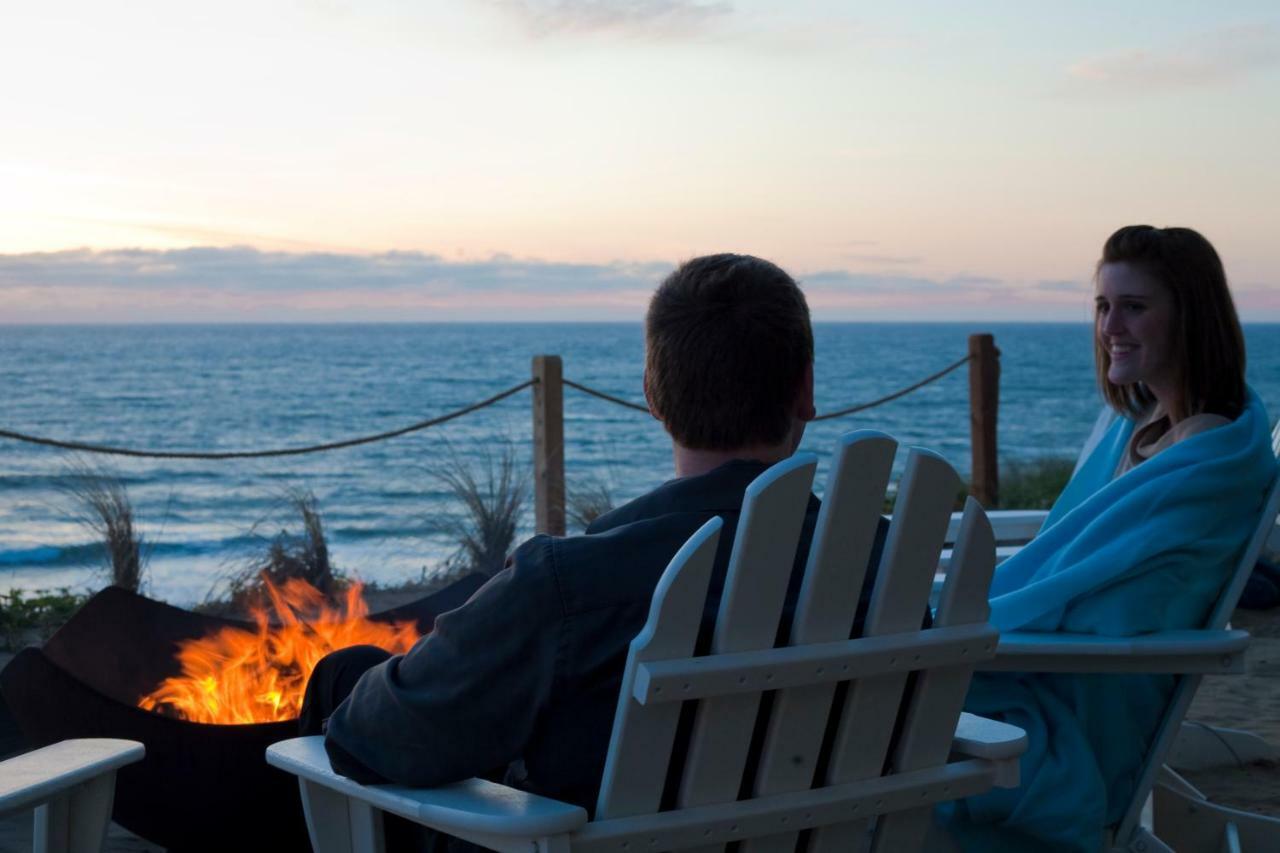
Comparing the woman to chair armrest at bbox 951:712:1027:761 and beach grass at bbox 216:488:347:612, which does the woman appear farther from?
beach grass at bbox 216:488:347:612

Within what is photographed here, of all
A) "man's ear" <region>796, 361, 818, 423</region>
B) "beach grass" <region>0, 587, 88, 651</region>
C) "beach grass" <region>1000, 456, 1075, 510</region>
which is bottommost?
"beach grass" <region>1000, 456, 1075, 510</region>

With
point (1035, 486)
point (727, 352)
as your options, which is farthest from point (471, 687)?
point (1035, 486)

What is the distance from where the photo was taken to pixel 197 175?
24.5 meters

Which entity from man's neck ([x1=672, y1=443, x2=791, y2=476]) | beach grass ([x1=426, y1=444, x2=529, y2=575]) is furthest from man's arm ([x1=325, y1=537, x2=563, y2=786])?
beach grass ([x1=426, y1=444, x2=529, y2=575])

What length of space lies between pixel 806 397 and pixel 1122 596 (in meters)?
0.89

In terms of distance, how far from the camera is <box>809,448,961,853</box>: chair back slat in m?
1.43

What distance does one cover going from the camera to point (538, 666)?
1.37 m

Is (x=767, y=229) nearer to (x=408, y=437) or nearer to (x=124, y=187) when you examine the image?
(x=408, y=437)

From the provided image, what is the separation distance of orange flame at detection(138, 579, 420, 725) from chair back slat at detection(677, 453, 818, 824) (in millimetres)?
1181

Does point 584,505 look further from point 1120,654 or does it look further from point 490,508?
point 1120,654

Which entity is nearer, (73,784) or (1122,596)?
(73,784)

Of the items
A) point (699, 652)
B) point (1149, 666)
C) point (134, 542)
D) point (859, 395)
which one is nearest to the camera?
point (699, 652)

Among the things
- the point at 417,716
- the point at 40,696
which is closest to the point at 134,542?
the point at 40,696

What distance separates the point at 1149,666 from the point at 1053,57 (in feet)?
43.6
